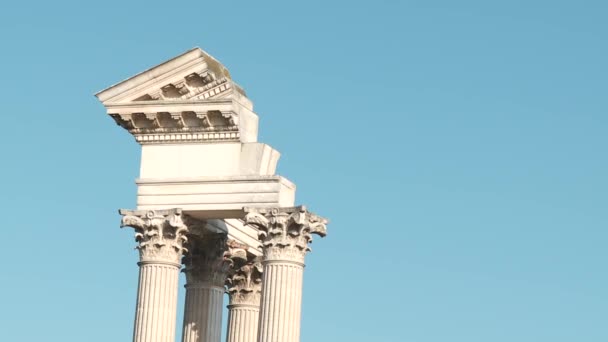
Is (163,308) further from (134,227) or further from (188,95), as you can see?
(188,95)

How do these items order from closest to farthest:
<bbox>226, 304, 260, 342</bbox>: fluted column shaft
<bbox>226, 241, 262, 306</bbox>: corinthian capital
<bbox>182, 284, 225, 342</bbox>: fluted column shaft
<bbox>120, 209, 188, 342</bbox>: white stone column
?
<bbox>120, 209, 188, 342</bbox>: white stone column
<bbox>182, 284, 225, 342</bbox>: fluted column shaft
<bbox>226, 304, 260, 342</bbox>: fluted column shaft
<bbox>226, 241, 262, 306</bbox>: corinthian capital

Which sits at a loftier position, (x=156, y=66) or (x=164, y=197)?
(x=156, y=66)

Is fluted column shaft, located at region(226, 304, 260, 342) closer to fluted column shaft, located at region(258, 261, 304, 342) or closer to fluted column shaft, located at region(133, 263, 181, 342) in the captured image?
fluted column shaft, located at region(133, 263, 181, 342)

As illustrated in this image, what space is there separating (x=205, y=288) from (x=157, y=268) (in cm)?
405

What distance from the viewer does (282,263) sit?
6700 cm

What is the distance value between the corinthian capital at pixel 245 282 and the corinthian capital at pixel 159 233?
507 cm

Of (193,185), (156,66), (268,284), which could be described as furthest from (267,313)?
(156,66)

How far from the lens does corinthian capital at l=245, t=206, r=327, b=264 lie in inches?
2643

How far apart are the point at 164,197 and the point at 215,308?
531cm

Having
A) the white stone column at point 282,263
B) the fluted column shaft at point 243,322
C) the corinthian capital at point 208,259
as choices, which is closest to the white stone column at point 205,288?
the corinthian capital at point 208,259

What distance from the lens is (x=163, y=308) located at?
6825 centimetres

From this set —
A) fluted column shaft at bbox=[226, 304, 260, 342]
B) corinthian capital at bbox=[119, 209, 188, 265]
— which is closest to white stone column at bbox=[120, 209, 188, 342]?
corinthian capital at bbox=[119, 209, 188, 265]

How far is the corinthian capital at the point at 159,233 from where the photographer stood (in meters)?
68.8

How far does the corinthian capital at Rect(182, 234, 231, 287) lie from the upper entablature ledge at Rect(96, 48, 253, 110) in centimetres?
571
